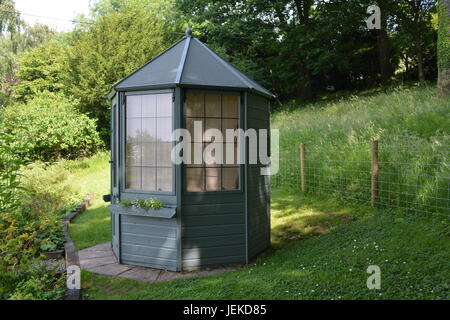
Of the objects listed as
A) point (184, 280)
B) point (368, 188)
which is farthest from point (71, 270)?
point (368, 188)

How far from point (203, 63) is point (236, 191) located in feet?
5.85

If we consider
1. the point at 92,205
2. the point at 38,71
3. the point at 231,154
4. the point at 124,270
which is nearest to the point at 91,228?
the point at 92,205

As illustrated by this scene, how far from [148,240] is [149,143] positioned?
1.28 metres

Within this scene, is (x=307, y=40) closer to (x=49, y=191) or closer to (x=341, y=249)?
(x=49, y=191)

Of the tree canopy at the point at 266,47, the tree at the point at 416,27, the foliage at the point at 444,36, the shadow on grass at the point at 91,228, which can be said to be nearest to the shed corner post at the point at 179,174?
the shadow on grass at the point at 91,228

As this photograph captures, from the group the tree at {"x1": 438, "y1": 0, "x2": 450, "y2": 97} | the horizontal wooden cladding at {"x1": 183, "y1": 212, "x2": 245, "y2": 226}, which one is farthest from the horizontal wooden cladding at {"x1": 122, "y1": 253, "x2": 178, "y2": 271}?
the tree at {"x1": 438, "y1": 0, "x2": 450, "y2": 97}

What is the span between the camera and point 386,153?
7367mm

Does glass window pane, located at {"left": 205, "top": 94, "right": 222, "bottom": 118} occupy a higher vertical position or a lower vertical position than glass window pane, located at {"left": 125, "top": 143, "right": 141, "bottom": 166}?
higher

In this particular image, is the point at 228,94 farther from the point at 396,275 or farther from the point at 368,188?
the point at 368,188

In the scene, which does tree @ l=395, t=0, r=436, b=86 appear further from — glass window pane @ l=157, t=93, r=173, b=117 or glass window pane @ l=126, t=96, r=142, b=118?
glass window pane @ l=126, t=96, r=142, b=118

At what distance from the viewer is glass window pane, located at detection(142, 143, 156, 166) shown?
5.19 meters

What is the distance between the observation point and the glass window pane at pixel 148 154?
5.19 m

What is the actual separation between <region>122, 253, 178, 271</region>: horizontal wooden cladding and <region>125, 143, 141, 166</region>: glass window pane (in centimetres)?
125

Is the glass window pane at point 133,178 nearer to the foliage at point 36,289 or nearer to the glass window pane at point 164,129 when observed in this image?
the glass window pane at point 164,129
